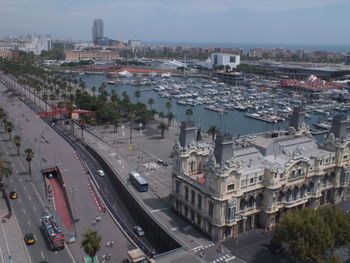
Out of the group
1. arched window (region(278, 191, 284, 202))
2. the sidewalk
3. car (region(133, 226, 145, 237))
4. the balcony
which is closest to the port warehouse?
car (region(133, 226, 145, 237))

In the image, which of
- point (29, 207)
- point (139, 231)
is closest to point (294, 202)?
point (139, 231)

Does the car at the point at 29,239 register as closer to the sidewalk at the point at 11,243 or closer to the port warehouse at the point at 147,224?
the sidewalk at the point at 11,243

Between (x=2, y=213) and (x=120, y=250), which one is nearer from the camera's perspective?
(x=120, y=250)

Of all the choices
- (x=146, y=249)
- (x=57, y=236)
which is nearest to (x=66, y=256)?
(x=57, y=236)

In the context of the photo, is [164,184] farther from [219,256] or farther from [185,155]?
[219,256]

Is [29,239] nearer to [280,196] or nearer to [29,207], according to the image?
[29,207]

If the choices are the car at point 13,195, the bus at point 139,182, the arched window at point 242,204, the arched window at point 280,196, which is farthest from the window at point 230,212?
the car at point 13,195

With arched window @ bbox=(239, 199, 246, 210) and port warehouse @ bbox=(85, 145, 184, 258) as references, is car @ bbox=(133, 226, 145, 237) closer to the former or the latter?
port warehouse @ bbox=(85, 145, 184, 258)
